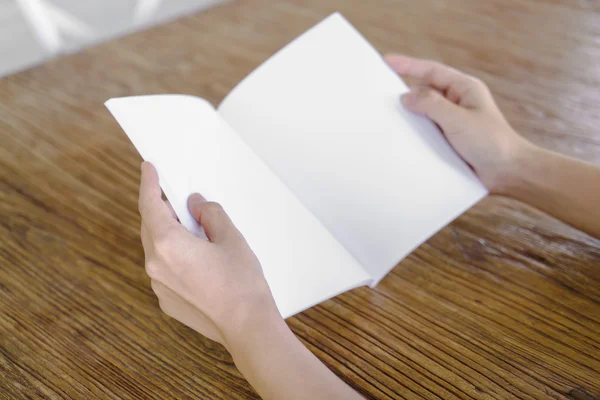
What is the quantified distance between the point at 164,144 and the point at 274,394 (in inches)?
10.9

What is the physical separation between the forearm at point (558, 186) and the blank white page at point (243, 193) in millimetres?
268

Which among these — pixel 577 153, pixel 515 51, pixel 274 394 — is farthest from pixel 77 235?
pixel 515 51

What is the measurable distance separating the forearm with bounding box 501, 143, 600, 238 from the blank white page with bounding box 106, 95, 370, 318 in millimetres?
268

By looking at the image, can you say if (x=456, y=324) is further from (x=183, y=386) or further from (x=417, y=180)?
(x=183, y=386)

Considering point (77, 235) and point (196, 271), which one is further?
point (77, 235)

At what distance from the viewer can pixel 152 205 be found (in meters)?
0.49

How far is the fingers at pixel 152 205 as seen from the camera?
0.48 meters

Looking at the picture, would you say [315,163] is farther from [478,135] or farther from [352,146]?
[478,135]

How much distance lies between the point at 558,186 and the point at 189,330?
50 cm

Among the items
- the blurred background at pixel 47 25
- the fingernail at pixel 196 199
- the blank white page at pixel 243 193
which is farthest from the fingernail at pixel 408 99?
the blurred background at pixel 47 25

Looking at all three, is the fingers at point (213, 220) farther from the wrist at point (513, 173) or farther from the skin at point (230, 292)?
the wrist at point (513, 173)

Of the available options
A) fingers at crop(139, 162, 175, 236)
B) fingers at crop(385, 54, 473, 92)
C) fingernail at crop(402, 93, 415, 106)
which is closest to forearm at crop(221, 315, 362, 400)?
fingers at crop(139, 162, 175, 236)

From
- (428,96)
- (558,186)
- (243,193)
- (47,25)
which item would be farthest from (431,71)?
(47,25)

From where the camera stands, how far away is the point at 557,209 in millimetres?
649
